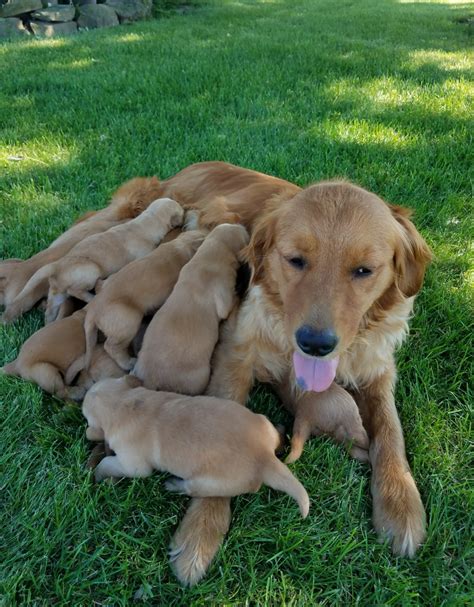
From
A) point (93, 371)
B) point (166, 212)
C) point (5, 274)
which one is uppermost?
point (166, 212)

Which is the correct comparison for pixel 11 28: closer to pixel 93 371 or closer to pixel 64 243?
pixel 64 243

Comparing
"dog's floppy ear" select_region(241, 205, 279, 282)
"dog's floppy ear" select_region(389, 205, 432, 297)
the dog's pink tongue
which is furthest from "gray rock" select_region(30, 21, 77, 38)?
the dog's pink tongue

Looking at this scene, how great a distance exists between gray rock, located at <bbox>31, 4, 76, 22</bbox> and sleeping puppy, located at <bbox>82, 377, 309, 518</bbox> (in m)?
10.9

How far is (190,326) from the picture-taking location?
251 cm

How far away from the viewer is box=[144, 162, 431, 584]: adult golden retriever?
198cm

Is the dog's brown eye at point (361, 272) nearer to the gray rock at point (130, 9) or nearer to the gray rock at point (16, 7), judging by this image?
the gray rock at point (16, 7)

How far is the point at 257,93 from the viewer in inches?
251

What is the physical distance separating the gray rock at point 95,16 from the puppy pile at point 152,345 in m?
9.50

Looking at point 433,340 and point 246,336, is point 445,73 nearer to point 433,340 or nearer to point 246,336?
point 433,340

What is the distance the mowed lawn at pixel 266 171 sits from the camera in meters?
1.79

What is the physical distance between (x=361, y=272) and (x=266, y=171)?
8.70ft

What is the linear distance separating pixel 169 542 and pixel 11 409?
3.22 ft

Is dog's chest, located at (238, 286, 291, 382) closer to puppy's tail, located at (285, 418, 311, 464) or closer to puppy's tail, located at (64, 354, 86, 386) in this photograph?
puppy's tail, located at (285, 418, 311, 464)

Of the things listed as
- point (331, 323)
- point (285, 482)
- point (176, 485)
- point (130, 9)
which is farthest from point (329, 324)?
point (130, 9)
